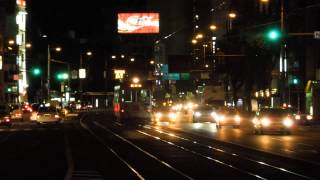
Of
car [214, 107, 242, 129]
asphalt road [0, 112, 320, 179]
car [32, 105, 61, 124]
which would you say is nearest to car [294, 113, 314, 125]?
car [214, 107, 242, 129]

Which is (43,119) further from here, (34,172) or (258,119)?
(34,172)

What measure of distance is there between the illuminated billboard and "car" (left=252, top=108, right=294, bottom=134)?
249 ft

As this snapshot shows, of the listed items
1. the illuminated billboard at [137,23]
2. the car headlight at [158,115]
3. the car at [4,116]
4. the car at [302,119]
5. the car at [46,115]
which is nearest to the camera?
the car at [4,116]

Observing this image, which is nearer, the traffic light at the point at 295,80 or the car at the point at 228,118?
the car at the point at 228,118

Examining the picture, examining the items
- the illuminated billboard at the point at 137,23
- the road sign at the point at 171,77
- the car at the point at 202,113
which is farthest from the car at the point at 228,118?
the road sign at the point at 171,77

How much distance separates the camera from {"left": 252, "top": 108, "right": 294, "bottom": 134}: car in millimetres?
43969

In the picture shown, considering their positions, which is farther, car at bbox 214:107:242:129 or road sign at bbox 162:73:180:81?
road sign at bbox 162:73:180:81

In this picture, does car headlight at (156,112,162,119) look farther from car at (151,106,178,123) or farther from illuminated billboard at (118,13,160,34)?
illuminated billboard at (118,13,160,34)

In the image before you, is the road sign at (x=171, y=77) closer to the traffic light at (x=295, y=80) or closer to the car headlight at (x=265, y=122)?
the traffic light at (x=295, y=80)

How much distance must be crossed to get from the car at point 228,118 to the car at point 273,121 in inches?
312

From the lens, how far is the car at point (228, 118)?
52.8m

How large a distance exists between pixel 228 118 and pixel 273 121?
931cm

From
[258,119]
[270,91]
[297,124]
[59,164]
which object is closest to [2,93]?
[270,91]

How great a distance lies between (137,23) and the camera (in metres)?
120
